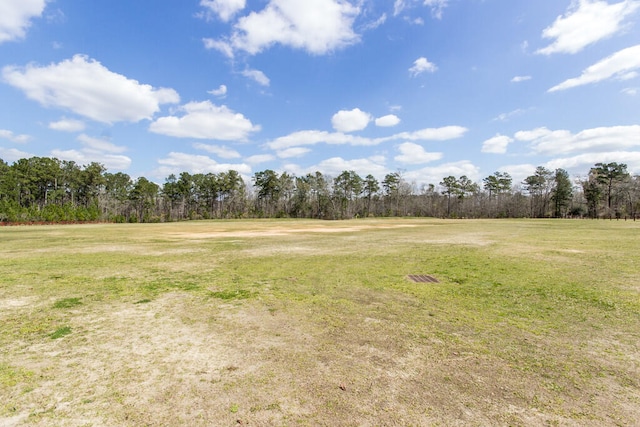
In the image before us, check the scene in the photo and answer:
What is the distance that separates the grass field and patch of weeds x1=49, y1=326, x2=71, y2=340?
4 centimetres

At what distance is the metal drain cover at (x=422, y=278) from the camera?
890cm

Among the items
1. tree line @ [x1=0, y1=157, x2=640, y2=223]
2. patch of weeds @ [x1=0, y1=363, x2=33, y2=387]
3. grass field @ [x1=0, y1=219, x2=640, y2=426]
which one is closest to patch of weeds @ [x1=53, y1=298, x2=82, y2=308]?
grass field @ [x1=0, y1=219, x2=640, y2=426]

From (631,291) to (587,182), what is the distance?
9422 centimetres

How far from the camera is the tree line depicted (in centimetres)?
7644

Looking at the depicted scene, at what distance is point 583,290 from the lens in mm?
7559

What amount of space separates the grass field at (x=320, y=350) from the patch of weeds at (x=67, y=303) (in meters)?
0.04

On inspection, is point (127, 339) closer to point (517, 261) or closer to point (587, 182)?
point (517, 261)

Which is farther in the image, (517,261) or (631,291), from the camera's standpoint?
(517,261)

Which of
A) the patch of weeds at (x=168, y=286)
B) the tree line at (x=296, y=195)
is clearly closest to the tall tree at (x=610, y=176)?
the tree line at (x=296, y=195)

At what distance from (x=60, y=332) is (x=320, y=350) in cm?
454

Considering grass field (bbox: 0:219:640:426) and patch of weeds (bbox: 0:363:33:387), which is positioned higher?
patch of weeds (bbox: 0:363:33:387)

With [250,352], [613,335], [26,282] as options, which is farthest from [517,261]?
[26,282]

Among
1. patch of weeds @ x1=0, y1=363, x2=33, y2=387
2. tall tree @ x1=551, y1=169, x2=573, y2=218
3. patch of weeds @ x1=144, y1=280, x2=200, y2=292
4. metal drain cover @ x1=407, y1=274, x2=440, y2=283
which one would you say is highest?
tall tree @ x1=551, y1=169, x2=573, y2=218

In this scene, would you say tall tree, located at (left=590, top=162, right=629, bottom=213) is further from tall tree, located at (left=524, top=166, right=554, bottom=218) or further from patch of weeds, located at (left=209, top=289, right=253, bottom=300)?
patch of weeds, located at (left=209, top=289, right=253, bottom=300)
